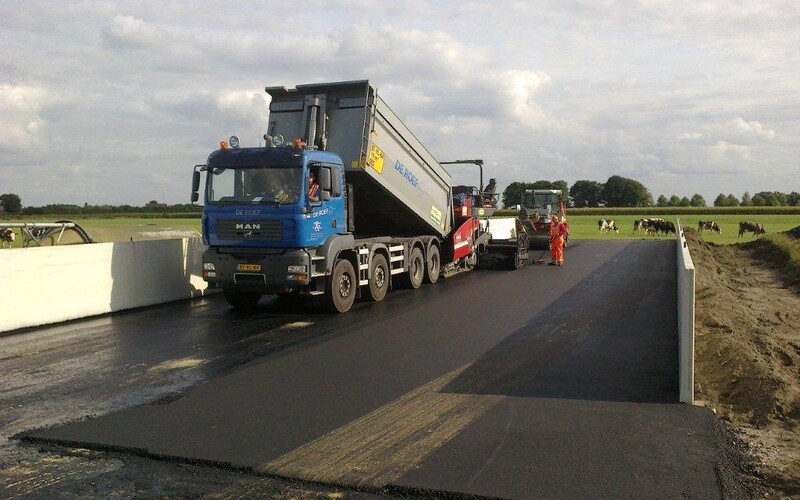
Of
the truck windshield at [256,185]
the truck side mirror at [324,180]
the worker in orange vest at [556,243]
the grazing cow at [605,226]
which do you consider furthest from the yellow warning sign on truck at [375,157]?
the grazing cow at [605,226]

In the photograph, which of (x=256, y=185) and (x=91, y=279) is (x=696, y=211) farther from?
(x=91, y=279)

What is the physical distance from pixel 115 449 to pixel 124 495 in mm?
1016

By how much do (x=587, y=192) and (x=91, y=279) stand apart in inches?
5896

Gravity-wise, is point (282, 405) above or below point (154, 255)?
below

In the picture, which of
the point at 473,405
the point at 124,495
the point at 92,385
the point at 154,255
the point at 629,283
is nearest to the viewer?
the point at 124,495

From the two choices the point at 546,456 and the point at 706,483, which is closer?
the point at 706,483

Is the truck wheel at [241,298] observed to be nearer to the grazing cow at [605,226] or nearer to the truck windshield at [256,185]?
the truck windshield at [256,185]

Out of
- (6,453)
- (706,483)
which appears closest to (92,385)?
(6,453)

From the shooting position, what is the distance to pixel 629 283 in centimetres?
1759

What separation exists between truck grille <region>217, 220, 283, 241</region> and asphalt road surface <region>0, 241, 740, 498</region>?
1.47m

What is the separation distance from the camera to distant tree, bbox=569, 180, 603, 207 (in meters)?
152

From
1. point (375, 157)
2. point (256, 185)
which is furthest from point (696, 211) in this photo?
point (256, 185)

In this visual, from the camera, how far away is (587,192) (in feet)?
508

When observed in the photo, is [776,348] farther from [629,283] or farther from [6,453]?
[6,453]
